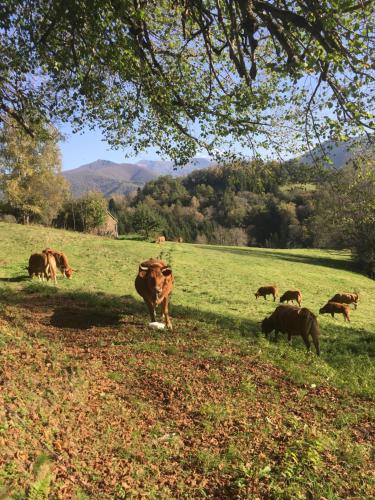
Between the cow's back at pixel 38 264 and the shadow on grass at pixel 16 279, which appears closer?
the shadow on grass at pixel 16 279

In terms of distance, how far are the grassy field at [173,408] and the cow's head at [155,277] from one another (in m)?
1.29

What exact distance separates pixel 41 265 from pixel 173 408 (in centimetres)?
1588

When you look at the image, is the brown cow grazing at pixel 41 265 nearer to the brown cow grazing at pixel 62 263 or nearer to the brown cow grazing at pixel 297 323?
the brown cow grazing at pixel 62 263

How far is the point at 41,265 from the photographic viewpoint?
69.4ft

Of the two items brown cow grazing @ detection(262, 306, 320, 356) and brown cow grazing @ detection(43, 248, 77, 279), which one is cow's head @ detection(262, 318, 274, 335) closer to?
brown cow grazing @ detection(262, 306, 320, 356)

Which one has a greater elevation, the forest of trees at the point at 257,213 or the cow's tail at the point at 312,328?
the forest of trees at the point at 257,213

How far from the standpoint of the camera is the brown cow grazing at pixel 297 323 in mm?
12281

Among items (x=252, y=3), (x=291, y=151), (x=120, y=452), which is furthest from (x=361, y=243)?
(x=120, y=452)

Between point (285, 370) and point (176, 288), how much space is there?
603 inches

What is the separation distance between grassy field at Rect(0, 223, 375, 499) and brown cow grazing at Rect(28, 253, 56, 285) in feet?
20.4

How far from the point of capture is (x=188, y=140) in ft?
47.7

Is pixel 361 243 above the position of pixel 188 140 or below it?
below

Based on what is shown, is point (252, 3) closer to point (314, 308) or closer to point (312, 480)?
point (312, 480)

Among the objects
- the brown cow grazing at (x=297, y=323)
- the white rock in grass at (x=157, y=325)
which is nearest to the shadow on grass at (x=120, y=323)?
the white rock in grass at (x=157, y=325)
